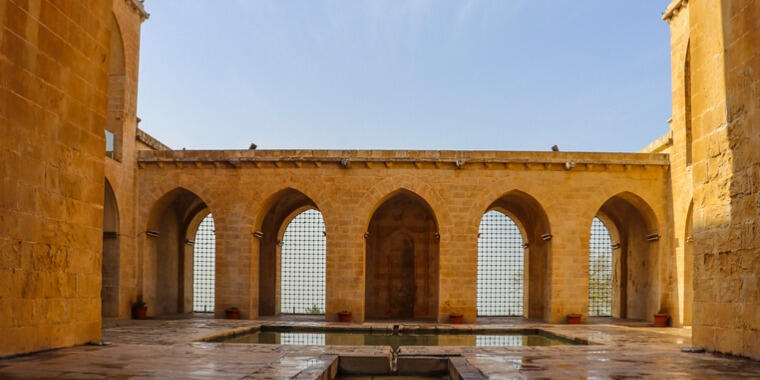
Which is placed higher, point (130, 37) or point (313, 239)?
point (130, 37)

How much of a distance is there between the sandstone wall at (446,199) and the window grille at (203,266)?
17.1 feet

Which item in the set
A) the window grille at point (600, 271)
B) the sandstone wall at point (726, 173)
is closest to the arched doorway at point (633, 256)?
the window grille at point (600, 271)

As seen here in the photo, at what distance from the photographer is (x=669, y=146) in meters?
21.2

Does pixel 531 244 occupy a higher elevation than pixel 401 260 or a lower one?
higher

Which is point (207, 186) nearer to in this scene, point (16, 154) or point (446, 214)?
point (446, 214)

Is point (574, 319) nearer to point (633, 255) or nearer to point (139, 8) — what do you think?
point (633, 255)

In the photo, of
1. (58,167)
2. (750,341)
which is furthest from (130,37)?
(750,341)

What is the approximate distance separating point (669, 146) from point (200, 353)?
16.1m

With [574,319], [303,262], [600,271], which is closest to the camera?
[574,319]

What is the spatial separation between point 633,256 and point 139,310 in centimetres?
1575

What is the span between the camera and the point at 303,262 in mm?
26109

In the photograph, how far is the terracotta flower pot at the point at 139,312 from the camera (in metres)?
20.9

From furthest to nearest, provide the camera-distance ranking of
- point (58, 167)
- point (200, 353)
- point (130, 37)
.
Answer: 1. point (130, 37)
2. point (200, 353)
3. point (58, 167)

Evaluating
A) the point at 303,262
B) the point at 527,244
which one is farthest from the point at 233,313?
the point at 527,244
